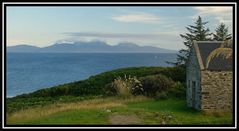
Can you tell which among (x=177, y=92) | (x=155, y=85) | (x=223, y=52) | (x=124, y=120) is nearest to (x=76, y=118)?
(x=124, y=120)

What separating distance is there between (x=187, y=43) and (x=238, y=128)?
2918cm

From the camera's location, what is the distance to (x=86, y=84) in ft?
109

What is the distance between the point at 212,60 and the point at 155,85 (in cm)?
768

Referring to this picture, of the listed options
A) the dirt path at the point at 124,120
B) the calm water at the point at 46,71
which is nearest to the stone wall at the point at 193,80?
the dirt path at the point at 124,120

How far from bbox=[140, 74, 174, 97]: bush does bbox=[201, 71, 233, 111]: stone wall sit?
753cm

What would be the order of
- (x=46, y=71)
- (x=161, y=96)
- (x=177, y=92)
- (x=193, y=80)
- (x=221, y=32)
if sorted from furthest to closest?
(x=46, y=71) → (x=221, y=32) → (x=177, y=92) → (x=161, y=96) → (x=193, y=80)

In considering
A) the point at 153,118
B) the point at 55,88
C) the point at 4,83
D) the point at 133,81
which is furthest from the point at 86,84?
the point at 4,83

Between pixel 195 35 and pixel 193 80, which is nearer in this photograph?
pixel 193 80

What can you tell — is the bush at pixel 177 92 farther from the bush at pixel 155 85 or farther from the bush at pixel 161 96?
the bush at pixel 155 85

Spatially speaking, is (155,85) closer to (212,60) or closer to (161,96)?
(161,96)

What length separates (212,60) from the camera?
19656mm

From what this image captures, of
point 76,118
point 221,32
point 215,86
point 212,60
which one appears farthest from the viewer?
point 221,32

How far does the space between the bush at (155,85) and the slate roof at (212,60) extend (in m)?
6.76

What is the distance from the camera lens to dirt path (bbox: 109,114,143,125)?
47.2ft
